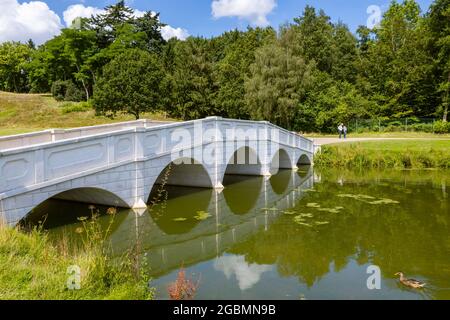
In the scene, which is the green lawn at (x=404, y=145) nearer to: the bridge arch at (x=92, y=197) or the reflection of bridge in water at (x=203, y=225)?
the reflection of bridge in water at (x=203, y=225)

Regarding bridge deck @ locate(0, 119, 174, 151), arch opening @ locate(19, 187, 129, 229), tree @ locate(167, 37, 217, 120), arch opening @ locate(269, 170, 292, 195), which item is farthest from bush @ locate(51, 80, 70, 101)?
arch opening @ locate(19, 187, 129, 229)

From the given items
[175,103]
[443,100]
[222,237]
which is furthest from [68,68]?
[222,237]

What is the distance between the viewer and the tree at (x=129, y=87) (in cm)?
3291

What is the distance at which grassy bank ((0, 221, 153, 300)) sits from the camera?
5.34 metres

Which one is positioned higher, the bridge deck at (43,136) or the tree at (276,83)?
the tree at (276,83)

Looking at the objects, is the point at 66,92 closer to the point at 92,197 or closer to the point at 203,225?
the point at 92,197

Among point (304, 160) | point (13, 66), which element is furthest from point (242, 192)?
point (13, 66)

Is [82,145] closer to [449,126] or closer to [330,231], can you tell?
[330,231]

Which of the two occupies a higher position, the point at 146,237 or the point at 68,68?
the point at 68,68

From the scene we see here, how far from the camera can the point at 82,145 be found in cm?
1101

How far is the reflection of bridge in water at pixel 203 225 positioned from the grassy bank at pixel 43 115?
1010 inches

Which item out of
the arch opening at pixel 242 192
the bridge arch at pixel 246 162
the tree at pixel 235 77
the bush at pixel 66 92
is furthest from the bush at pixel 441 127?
the bush at pixel 66 92

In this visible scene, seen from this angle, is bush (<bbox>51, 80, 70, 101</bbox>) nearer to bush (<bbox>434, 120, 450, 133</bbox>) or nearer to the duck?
bush (<bbox>434, 120, 450, 133</bbox>)
